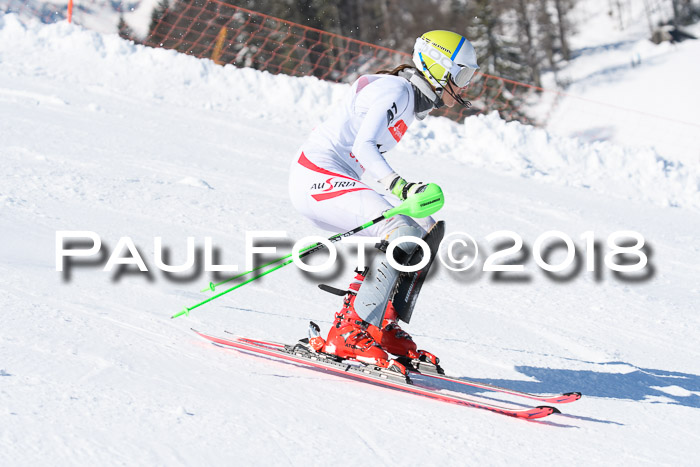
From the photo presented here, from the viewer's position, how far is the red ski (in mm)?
3664

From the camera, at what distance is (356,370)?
3.96m

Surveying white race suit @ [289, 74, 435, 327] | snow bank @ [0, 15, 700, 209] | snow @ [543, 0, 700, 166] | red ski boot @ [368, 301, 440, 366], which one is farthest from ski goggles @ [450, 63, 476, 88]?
snow @ [543, 0, 700, 166]

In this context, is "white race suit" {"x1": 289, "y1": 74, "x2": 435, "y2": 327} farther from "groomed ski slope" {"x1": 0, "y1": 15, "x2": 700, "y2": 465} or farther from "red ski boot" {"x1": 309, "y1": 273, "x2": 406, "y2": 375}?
"groomed ski slope" {"x1": 0, "y1": 15, "x2": 700, "y2": 465}

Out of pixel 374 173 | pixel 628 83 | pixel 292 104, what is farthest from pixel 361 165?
pixel 628 83

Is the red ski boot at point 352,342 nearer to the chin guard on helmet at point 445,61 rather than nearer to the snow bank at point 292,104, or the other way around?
the chin guard on helmet at point 445,61

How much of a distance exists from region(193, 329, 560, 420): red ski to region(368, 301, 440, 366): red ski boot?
0.57 feet

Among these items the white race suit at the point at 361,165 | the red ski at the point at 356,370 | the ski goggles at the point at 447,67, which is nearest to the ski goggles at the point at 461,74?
the ski goggles at the point at 447,67

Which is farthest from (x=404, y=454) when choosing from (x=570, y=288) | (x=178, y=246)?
(x=570, y=288)

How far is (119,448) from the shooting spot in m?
2.66

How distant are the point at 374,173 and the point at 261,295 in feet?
6.02

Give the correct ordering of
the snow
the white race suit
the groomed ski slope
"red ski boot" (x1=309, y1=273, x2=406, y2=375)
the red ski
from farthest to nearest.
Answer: the snow → "red ski boot" (x1=309, y1=273, x2=406, y2=375) → the white race suit → the red ski → the groomed ski slope

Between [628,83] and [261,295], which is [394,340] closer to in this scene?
[261,295]

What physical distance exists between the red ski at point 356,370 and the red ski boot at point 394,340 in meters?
0.17

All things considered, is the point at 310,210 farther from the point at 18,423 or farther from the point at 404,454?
the point at 18,423
